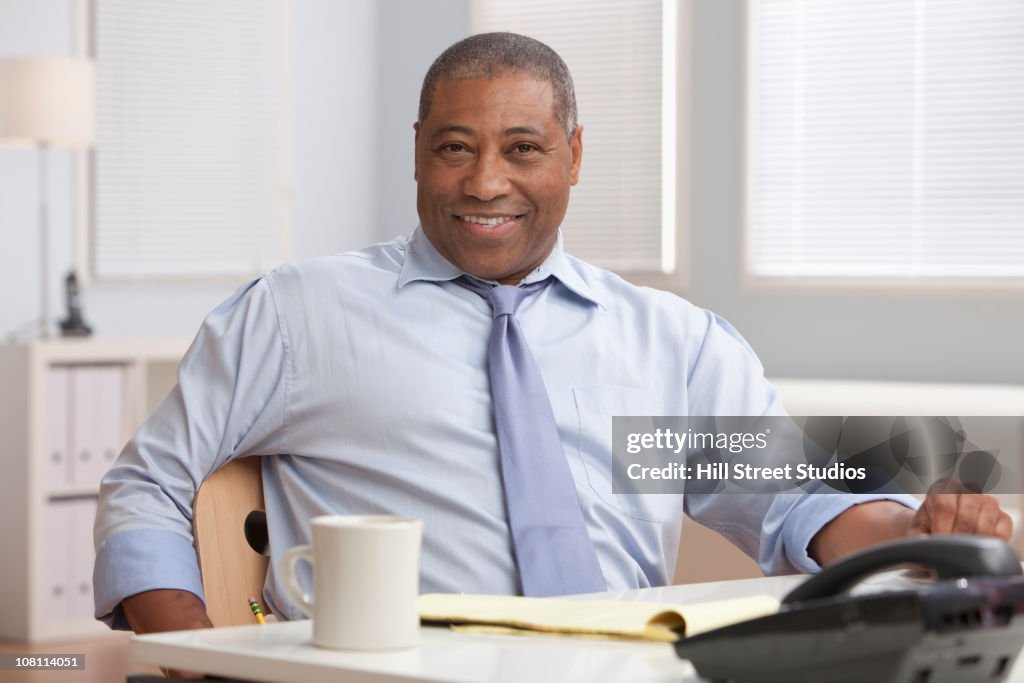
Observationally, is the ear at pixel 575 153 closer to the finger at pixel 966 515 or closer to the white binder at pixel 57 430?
the finger at pixel 966 515

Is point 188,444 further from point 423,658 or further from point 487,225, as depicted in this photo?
point 423,658

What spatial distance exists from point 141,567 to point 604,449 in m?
0.56

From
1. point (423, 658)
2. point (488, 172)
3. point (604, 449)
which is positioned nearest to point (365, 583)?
point (423, 658)

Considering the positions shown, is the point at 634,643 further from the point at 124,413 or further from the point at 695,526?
the point at 124,413

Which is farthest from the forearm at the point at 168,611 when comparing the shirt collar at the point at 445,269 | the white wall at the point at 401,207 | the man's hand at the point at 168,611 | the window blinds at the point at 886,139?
the window blinds at the point at 886,139

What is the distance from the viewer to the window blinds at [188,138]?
16.3 feet

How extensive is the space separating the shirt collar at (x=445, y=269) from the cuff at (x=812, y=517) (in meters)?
0.38

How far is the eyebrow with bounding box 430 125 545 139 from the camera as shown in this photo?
6.02 ft

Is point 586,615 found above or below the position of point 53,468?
above

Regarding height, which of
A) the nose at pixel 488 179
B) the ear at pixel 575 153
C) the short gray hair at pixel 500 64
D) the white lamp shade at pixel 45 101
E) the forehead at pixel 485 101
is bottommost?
the nose at pixel 488 179

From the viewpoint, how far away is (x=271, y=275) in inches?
70.3

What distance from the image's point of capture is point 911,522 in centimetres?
155

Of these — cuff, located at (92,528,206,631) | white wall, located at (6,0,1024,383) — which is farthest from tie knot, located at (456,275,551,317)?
white wall, located at (6,0,1024,383)

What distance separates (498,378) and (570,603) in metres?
0.53
